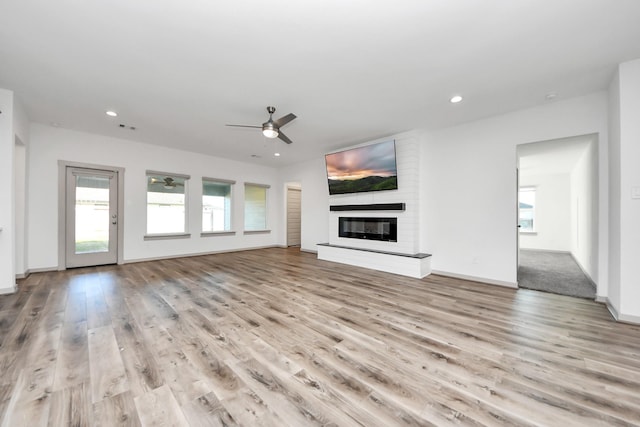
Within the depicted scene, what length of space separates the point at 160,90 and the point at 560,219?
10.4m

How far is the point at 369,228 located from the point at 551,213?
20.7ft

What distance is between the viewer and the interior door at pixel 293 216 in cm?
847

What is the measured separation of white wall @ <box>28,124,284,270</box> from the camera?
4.50m

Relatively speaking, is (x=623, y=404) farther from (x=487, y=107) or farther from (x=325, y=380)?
(x=487, y=107)

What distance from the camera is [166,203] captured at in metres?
6.12

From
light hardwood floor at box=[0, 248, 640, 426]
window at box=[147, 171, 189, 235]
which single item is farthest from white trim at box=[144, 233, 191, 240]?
light hardwood floor at box=[0, 248, 640, 426]

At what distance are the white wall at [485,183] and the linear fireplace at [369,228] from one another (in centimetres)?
62

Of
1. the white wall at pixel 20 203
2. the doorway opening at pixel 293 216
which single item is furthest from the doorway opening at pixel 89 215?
the doorway opening at pixel 293 216

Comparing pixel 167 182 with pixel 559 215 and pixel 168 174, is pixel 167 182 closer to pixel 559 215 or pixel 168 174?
pixel 168 174

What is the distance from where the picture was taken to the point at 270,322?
8.31ft

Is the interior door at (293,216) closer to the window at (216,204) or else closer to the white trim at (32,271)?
the window at (216,204)

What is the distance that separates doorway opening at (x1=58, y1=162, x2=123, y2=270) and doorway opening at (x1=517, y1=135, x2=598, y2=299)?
25.8 ft

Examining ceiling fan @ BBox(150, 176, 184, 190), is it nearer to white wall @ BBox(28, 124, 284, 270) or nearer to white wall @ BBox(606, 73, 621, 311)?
white wall @ BBox(28, 124, 284, 270)

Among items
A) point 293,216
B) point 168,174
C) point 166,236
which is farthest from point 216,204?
point 293,216
